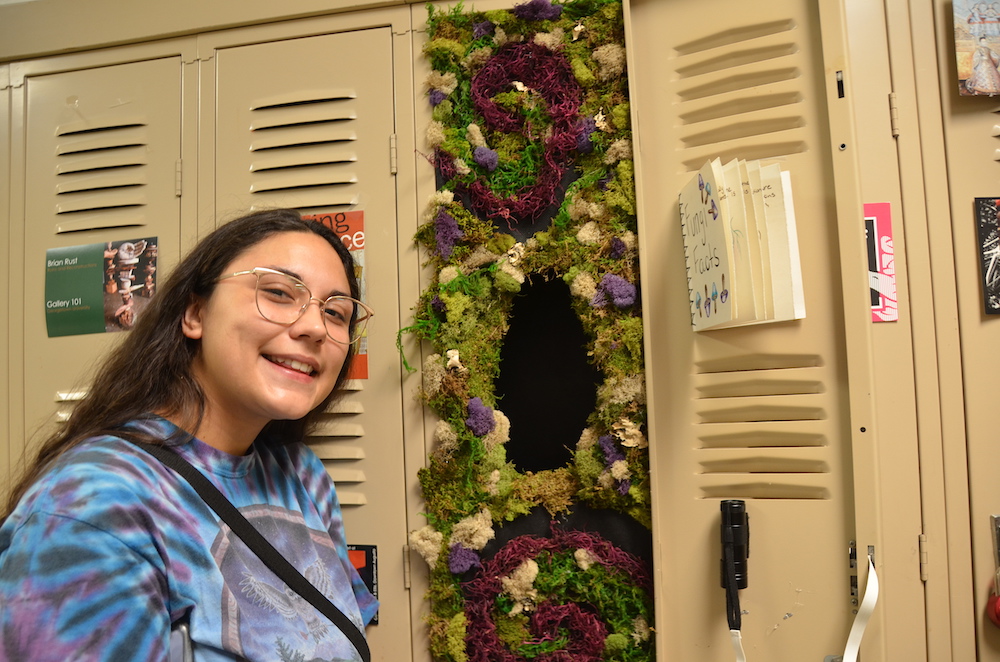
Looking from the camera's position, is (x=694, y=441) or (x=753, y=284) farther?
(x=694, y=441)

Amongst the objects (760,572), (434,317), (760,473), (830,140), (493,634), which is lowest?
(493,634)

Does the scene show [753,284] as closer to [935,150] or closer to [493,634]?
[935,150]

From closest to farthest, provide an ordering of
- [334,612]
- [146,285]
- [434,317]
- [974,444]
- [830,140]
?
1. [334,612]
2. [830,140]
3. [974,444]
4. [434,317]
5. [146,285]

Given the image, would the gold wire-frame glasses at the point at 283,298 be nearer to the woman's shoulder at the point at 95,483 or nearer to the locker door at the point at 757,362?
the woman's shoulder at the point at 95,483

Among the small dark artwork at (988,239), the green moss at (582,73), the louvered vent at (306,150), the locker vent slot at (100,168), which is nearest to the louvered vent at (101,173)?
the locker vent slot at (100,168)

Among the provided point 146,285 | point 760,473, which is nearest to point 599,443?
point 760,473

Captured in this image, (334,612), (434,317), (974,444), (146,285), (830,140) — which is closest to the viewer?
(334,612)

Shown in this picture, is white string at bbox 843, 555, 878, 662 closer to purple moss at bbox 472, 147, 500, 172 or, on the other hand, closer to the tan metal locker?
the tan metal locker

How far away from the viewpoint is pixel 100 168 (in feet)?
6.41

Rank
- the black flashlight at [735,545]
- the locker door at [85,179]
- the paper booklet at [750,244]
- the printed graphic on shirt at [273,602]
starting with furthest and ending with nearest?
the locker door at [85,179], the black flashlight at [735,545], the paper booklet at [750,244], the printed graphic on shirt at [273,602]

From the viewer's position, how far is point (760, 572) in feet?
4.60

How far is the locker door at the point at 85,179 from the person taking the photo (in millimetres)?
1908

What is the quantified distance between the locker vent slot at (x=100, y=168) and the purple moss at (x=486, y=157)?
1092 mm

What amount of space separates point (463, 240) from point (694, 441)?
818 millimetres
